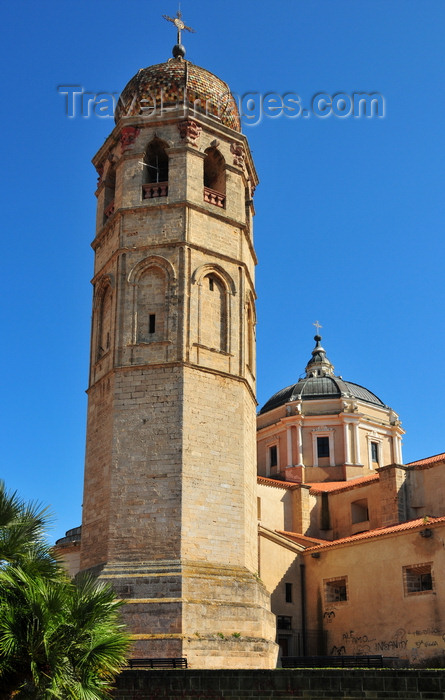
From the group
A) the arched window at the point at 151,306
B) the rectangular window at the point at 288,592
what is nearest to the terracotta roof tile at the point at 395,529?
the rectangular window at the point at 288,592

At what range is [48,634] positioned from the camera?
38.3ft

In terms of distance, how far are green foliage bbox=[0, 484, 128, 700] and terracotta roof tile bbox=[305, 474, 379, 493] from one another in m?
22.2

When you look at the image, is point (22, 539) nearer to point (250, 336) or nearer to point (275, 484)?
point (250, 336)

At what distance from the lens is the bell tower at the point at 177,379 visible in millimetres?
19344

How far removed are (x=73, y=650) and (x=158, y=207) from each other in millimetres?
14243

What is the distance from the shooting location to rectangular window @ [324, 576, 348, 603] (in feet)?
91.7

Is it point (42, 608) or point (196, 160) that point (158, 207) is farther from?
point (42, 608)

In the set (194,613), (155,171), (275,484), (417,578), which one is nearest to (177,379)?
(194,613)

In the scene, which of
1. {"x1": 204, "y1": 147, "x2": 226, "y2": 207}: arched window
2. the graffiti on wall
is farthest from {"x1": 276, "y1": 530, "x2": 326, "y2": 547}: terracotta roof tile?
{"x1": 204, "y1": 147, "x2": 226, "y2": 207}: arched window

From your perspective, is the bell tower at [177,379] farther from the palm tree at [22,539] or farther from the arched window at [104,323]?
the palm tree at [22,539]

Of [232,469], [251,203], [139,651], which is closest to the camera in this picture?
[139,651]

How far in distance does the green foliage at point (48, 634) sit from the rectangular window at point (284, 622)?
53.5 feet

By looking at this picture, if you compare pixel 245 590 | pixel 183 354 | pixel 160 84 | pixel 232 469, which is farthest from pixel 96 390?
pixel 160 84

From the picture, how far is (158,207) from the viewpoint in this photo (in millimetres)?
23328
